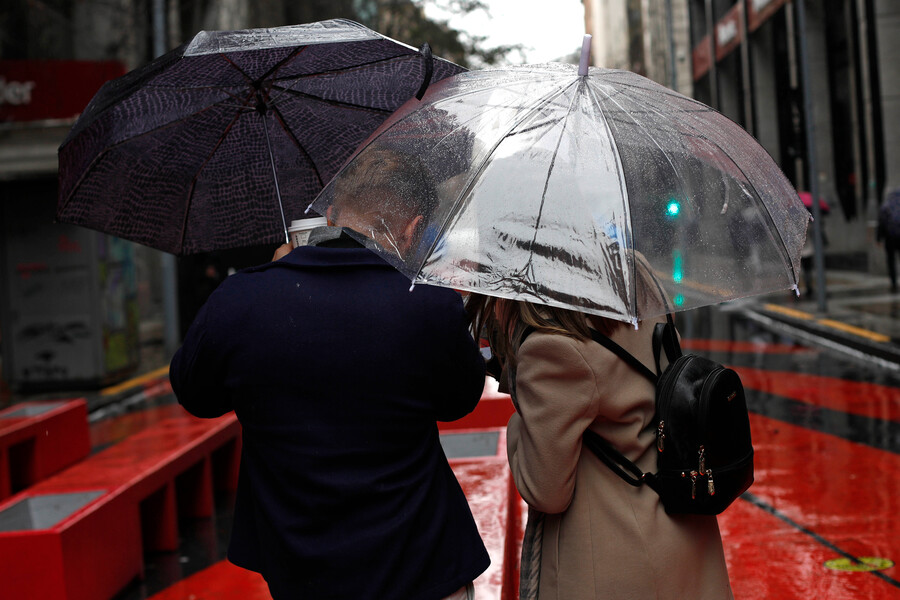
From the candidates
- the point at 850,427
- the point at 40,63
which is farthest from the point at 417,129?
the point at 40,63

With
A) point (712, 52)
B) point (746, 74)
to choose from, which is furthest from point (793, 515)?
point (712, 52)

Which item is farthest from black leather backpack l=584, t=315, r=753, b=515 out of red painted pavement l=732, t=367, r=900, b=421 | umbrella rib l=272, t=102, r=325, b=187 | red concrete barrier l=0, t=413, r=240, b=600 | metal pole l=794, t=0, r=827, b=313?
metal pole l=794, t=0, r=827, b=313

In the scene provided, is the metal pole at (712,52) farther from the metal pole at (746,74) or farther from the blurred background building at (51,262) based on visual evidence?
the blurred background building at (51,262)

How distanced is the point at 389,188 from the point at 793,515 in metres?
4.12

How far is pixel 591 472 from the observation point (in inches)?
90.4

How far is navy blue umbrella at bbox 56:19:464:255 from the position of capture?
119 inches

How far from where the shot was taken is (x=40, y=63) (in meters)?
12.9

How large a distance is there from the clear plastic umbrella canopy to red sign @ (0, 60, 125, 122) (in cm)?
1170

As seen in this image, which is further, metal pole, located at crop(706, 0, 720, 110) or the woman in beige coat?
metal pole, located at crop(706, 0, 720, 110)

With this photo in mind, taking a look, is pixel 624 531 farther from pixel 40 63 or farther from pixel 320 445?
pixel 40 63

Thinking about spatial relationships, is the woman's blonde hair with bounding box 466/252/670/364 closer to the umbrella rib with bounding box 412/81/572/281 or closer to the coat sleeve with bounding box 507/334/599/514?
the coat sleeve with bounding box 507/334/599/514

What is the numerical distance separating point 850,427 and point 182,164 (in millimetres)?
6402

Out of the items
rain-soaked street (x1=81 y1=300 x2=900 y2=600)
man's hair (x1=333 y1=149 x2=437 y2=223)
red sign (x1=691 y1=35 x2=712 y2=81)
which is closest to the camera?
man's hair (x1=333 y1=149 x2=437 y2=223)

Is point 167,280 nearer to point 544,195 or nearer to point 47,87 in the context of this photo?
point 47,87
